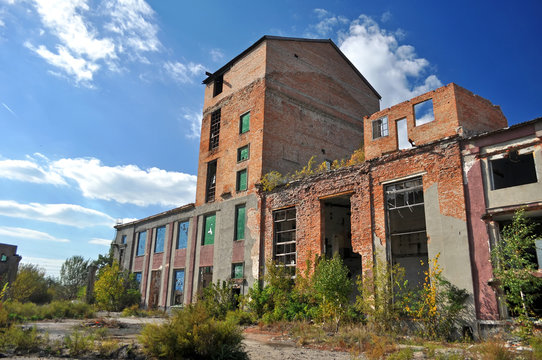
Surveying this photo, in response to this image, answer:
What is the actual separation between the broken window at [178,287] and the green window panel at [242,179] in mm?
7617

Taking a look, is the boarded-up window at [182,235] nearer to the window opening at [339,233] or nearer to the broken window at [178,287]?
the broken window at [178,287]

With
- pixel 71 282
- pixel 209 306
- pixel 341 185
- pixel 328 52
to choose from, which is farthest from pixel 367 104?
pixel 71 282

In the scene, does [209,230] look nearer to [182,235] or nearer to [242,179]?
[182,235]

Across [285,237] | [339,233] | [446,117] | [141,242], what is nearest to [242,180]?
[285,237]

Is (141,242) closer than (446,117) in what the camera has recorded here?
No

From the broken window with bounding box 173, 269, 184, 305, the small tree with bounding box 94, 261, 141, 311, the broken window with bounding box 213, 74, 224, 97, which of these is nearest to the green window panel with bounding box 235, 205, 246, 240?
the broken window with bounding box 173, 269, 184, 305

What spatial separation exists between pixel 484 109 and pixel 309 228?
29.5ft

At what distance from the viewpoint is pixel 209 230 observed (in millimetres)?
24688

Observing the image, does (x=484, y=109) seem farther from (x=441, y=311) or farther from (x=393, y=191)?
(x=441, y=311)

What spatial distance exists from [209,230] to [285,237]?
669 cm

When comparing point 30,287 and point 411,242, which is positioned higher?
point 411,242

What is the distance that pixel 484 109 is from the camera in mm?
15938

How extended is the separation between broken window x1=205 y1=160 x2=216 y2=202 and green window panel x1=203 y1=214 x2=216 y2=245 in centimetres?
129

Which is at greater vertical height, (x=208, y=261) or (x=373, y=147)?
(x=373, y=147)
